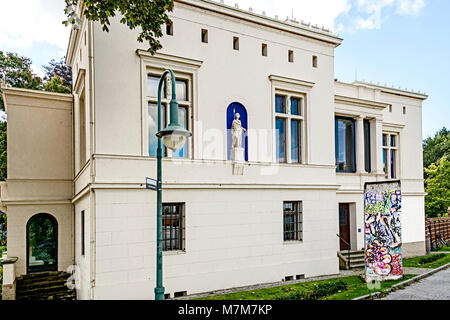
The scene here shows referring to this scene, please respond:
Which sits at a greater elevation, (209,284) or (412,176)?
(412,176)

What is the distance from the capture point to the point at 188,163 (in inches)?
557

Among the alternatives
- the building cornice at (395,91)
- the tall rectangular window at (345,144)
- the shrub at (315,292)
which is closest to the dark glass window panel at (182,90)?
the shrub at (315,292)

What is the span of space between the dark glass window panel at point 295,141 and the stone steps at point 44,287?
1069 cm

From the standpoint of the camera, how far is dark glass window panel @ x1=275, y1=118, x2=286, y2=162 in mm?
16656

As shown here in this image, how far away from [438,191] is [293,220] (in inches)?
1232

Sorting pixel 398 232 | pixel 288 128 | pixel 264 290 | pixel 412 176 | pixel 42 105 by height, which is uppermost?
pixel 42 105

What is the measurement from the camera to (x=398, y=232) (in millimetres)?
15578

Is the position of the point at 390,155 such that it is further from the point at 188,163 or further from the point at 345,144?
the point at 188,163

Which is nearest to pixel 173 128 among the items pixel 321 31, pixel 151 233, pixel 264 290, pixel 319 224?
pixel 151 233

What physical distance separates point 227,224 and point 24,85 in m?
20.2

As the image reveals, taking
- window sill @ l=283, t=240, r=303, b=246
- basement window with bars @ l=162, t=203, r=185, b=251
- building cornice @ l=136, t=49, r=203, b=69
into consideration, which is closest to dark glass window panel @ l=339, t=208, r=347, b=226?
window sill @ l=283, t=240, r=303, b=246

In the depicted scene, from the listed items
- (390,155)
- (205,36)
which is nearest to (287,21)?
(205,36)

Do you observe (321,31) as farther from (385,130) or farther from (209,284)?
(209,284)

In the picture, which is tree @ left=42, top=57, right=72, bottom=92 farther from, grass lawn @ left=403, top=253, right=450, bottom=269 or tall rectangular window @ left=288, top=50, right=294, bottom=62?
grass lawn @ left=403, top=253, right=450, bottom=269
